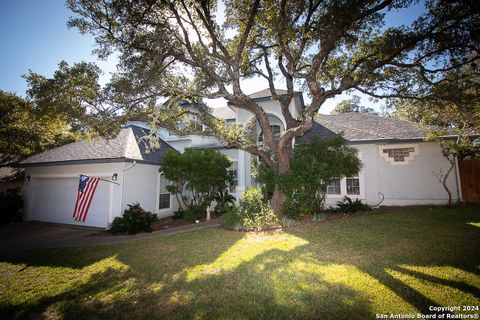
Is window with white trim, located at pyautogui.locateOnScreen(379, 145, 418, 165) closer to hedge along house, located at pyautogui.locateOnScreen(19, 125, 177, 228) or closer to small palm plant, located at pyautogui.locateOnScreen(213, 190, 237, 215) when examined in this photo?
small palm plant, located at pyautogui.locateOnScreen(213, 190, 237, 215)


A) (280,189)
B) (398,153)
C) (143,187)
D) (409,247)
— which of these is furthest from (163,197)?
(398,153)

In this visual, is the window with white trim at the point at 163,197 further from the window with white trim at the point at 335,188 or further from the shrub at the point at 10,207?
the window with white trim at the point at 335,188

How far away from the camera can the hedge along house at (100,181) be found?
1114 cm

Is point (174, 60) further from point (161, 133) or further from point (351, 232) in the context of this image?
point (351, 232)

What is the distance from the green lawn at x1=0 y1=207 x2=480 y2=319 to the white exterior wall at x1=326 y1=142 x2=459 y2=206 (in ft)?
15.6

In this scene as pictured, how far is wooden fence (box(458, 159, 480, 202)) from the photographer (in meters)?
12.0

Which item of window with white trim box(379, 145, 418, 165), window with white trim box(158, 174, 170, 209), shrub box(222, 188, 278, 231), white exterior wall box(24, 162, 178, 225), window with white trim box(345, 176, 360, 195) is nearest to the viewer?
shrub box(222, 188, 278, 231)

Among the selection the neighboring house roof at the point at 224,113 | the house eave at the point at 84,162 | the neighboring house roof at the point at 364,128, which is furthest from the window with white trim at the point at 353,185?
the house eave at the point at 84,162

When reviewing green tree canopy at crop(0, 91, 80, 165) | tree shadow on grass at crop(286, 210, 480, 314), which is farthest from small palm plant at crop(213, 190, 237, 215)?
green tree canopy at crop(0, 91, 80, 165)

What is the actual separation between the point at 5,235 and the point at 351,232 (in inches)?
633

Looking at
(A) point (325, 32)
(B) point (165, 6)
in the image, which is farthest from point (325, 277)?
(B) point (165, 6)

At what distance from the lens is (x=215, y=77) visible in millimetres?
10227

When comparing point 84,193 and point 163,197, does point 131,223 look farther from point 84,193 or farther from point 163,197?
point 163,197

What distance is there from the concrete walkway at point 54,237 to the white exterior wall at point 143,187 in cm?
234
